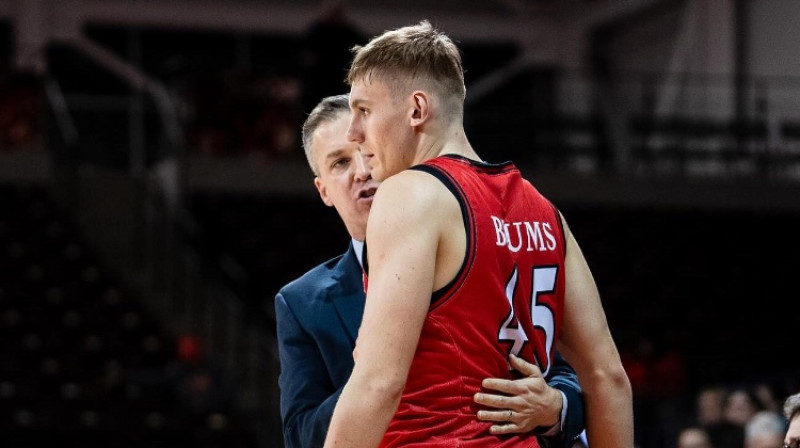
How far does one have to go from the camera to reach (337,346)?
8.93 ft

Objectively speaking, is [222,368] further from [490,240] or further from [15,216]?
[490,240]

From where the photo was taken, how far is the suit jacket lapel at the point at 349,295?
2.75 m

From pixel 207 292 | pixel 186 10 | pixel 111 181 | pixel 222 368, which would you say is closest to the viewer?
pixel 222 368

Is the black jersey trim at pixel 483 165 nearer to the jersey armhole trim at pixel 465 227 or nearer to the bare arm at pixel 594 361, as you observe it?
the jersey armhole trim at pixel 465 227

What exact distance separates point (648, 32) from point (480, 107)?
3.10m

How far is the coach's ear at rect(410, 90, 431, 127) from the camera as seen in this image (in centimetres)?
244

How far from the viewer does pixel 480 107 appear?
73.0 feet

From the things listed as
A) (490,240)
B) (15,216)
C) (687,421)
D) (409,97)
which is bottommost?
(687,421)

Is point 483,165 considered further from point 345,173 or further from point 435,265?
point 345,173

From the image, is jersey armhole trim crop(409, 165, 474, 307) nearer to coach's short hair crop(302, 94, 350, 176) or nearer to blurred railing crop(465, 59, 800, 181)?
coach's short hair crop(302, 94, 350, 176)

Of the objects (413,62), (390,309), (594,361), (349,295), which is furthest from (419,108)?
(594,361)

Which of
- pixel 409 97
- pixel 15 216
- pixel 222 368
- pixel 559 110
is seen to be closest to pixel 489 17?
pixel 559 110

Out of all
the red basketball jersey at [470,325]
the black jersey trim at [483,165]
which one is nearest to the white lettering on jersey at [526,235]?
the red basketball jersey at [470,325]

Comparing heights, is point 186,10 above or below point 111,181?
above
